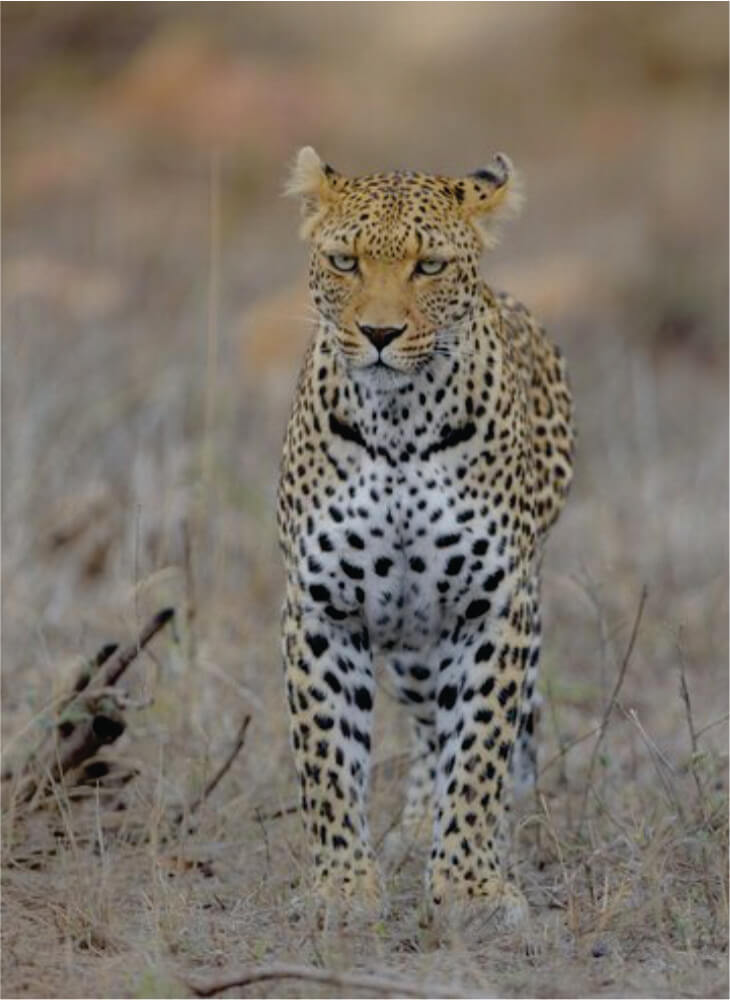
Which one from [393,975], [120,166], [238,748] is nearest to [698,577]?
[238,748]

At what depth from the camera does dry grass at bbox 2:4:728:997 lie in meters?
6.64

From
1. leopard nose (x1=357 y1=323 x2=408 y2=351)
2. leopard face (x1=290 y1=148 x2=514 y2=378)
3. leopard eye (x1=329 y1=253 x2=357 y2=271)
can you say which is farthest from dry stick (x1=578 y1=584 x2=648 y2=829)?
leopard eye (x1=329 y1=253 x2=357 y2=271)

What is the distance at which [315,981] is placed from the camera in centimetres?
590

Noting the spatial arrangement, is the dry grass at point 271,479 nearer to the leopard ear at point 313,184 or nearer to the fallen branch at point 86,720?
the fallen branch at point 86,720

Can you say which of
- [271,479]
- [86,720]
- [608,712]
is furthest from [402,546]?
[271,479]

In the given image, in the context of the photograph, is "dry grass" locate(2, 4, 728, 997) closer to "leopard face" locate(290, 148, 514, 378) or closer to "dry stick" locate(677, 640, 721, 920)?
"dry stick" locate(677, 640, 721, 920)

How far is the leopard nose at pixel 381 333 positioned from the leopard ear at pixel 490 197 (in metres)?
0.62

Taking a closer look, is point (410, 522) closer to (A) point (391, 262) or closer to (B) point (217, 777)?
(A) point (391, 262)

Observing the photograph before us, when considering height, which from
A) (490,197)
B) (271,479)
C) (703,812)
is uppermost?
(490,197)

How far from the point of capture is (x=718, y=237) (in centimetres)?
1909

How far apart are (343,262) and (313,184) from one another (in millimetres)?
419

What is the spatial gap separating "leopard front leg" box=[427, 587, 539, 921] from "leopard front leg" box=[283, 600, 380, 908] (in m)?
0.23

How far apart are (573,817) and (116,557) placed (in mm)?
3023

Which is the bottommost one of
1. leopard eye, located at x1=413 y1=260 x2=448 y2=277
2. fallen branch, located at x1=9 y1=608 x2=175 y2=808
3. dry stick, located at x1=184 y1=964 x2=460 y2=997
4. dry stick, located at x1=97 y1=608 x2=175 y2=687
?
dry stick, located at x1=184 y1=964 x2=460 y2=997
